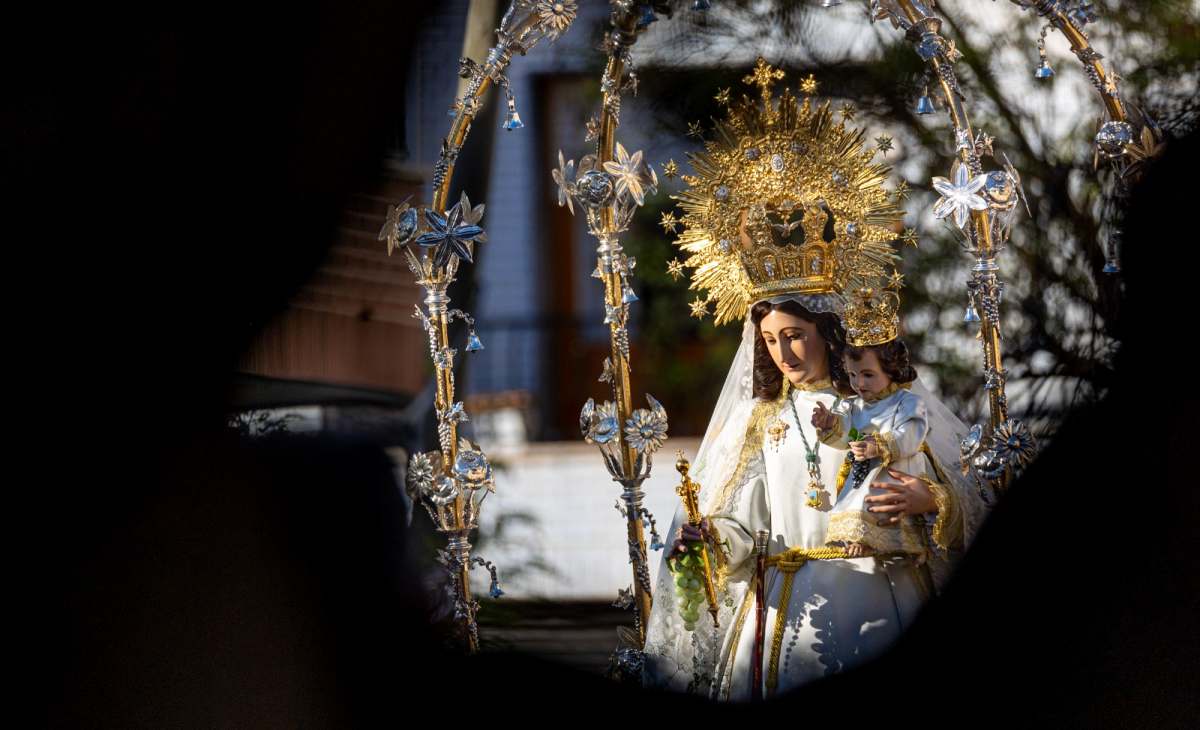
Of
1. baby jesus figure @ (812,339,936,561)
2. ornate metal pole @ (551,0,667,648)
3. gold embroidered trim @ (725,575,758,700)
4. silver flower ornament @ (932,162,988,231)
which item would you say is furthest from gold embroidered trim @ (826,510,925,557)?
silver flower ornament @ (932,162,988,231)

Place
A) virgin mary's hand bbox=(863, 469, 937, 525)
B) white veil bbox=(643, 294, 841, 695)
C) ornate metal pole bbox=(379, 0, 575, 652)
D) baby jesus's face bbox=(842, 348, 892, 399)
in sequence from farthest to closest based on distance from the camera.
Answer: ornate metal pole bbox=(379, 0, 575, 652), white veil bbox=(643, 294, 841, 695), baby jesus's face bbox=(842, 348, 892, 399), virgin mary's hand bbox=(863, 469, 937, 525)

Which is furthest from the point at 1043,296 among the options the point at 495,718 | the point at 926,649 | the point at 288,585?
the point at 288,585

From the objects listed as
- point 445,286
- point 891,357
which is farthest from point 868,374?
point 445,286

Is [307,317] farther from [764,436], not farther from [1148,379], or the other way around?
[1148,379]

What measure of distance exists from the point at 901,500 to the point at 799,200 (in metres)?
0.69

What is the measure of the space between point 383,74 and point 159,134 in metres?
0.74

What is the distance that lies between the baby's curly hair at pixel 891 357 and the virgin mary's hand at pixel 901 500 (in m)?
0.23

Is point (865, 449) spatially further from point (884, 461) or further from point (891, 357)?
point (891, 357)

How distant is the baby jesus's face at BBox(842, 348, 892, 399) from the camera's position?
3211mm

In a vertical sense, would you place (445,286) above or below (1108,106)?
below

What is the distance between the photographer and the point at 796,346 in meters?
3.28

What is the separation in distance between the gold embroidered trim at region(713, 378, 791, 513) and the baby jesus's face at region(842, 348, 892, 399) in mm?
181

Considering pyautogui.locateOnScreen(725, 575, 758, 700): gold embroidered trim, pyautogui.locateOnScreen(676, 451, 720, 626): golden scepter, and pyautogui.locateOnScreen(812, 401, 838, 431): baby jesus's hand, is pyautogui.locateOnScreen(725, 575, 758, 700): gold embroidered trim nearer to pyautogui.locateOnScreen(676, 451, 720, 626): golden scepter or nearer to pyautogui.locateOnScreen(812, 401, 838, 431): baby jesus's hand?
pyautogui.locateOnScreen(676, 451, 720, 626): golden scepter

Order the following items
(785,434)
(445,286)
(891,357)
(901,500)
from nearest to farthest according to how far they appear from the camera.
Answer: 1. (901,500)
2. (891,357)
3. (785,434)
4. (445,286)
